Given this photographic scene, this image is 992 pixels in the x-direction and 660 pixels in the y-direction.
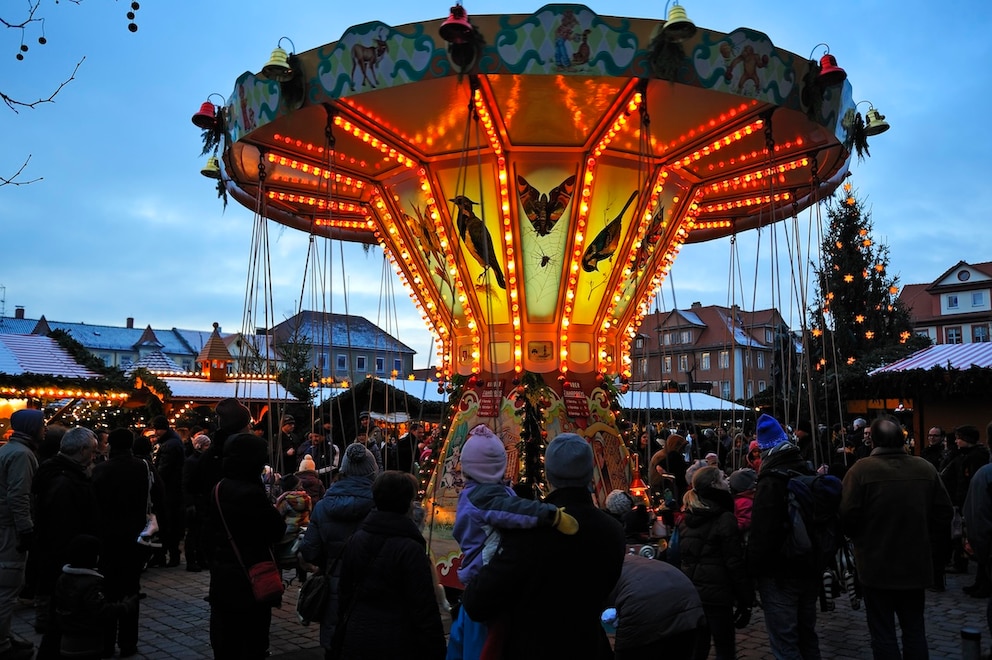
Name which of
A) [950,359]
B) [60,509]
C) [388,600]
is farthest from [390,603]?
[950,359]

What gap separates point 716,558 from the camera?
4.65 m

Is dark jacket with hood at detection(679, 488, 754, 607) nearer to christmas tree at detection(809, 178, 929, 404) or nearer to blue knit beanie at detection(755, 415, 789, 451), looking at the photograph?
blue knit beanie at detection(755, 415, 789, 451)

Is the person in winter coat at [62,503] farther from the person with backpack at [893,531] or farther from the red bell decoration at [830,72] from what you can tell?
the red bell decoration at [830,72]

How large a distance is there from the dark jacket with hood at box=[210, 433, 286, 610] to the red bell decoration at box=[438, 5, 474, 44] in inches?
138

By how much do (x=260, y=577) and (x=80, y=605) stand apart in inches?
47.9

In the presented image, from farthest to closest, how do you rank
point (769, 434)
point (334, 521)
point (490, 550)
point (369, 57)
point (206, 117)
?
point (206, 117) < point (369, 57) < point (769, 434) < point (334, 521) < point (490, 550)

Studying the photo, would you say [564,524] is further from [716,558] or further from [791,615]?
[791,615]

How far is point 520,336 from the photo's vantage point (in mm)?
8852

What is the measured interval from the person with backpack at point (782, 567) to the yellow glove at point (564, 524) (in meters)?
2.43

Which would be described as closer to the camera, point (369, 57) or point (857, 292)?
point (369, 57)

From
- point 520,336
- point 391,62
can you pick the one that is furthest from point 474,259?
point 391,62

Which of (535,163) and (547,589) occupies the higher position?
(535,163)

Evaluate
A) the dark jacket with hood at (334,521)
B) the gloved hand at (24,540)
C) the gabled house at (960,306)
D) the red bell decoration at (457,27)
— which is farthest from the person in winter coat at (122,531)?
the gabled house at (960,306)

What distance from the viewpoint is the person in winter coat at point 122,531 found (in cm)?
568
